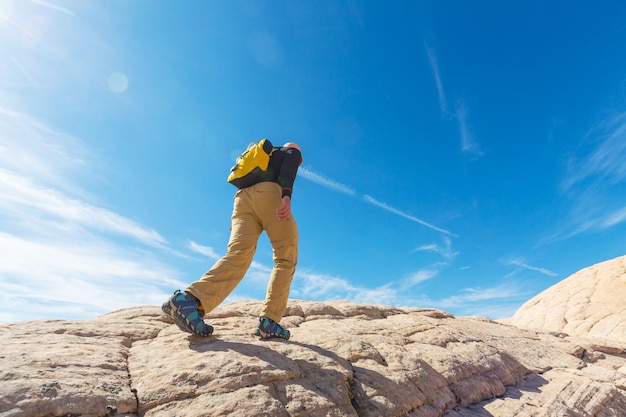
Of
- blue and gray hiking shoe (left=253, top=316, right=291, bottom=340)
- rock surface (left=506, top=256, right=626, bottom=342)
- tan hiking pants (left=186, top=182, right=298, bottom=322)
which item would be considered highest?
rock surface (left=506, top=256, right=626, bottom=342)

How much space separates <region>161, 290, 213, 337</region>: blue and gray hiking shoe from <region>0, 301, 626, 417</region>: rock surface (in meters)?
0.21

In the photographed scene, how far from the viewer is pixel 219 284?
4.96 meters

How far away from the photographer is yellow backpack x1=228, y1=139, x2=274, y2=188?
223 inches

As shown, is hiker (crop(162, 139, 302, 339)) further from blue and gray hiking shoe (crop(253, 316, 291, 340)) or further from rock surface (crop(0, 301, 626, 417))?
rock surface (crop(0, 301, 626, 417))

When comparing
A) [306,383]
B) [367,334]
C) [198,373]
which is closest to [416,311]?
[367,334]

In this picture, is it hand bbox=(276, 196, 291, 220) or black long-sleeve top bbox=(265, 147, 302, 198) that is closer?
hand bbox=(276, 196, 291, 220)

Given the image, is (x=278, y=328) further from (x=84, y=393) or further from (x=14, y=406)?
(x=14, y=406)

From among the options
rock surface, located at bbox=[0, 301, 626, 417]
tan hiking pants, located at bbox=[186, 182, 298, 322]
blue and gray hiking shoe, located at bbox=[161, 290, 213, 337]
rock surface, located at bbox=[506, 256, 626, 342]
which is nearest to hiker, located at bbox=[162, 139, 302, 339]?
tan hiking pants, located at bbox=[186, 182, 298, 322]

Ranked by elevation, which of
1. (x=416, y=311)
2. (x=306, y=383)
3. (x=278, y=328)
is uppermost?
(x=416, y=311)

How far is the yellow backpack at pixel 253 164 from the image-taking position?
223 inches

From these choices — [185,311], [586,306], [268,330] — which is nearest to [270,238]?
[268,330]

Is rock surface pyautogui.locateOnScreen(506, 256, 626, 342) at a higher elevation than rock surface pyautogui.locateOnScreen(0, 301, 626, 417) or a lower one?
higher

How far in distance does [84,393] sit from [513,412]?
228 inches

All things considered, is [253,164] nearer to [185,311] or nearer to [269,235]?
[269,235]
